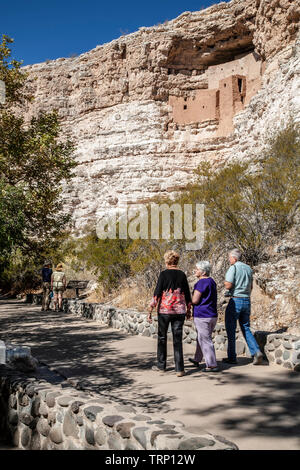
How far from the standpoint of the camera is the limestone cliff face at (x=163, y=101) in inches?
950

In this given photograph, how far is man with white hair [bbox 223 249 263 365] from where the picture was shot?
472 cm

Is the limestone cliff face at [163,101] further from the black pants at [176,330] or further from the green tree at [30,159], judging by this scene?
the black pants at [176,330]

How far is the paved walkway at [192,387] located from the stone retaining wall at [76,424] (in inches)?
12.0

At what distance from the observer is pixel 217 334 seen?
5.83 metres

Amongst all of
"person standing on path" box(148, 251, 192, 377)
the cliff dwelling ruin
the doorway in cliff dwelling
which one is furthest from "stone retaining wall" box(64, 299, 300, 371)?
the doorway in cliff dwelling

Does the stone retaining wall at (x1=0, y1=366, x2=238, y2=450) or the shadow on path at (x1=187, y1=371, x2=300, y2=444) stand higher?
the stone retaining wall at (x1=0, y1=366, x2=238, y2=450)

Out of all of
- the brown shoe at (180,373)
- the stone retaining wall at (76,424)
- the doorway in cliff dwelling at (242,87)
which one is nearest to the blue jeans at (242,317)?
the brown shoe at (180,373)

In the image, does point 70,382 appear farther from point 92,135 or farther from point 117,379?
point 92,135

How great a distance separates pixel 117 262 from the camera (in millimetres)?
11375

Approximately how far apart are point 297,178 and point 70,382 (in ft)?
22.1

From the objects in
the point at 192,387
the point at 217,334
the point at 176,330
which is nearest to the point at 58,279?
the point at 217,334

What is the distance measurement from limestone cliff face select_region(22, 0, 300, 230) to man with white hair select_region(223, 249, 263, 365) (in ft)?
60.1

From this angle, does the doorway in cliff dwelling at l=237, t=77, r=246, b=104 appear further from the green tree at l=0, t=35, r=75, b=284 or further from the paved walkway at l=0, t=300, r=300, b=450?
the paved walkway at l=0, t=300, r=300, b=450

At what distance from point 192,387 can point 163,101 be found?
25.5 m
